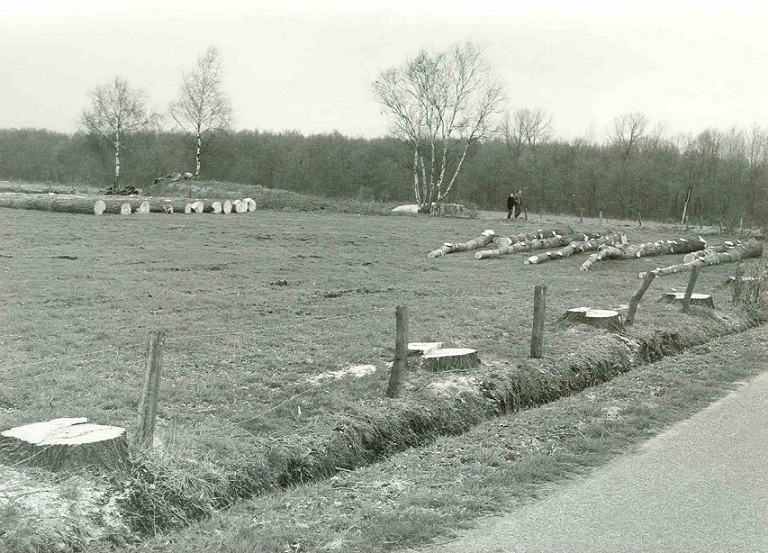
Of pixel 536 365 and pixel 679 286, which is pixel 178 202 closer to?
pixel 679 286

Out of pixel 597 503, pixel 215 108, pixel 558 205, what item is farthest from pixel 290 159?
pixel 597 503

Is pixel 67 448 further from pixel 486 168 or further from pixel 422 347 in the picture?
pixel 486 168

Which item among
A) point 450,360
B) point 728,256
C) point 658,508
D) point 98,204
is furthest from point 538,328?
point 98,204

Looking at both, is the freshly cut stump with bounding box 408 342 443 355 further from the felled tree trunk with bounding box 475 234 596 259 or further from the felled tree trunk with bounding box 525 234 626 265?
A: the felled tree trunk with bounding box 475 234 596 259

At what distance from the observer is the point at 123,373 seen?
370 inches

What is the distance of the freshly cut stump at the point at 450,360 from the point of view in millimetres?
10164

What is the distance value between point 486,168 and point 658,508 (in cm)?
6738

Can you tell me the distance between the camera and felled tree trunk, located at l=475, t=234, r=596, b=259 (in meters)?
26.1

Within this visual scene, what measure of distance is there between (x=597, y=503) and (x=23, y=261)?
16.5m

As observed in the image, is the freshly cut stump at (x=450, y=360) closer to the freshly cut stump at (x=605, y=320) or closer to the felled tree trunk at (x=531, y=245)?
the freshly cut stump at (x=605, y=320)

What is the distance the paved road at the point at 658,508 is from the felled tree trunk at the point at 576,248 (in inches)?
689

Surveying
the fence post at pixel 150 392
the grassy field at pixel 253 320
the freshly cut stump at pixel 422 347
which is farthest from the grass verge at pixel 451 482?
the freshly cut stump at pixel 422 347

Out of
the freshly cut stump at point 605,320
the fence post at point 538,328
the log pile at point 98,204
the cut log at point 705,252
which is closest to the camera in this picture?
the fence post at point 538,328

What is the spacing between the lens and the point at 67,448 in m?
5.95
